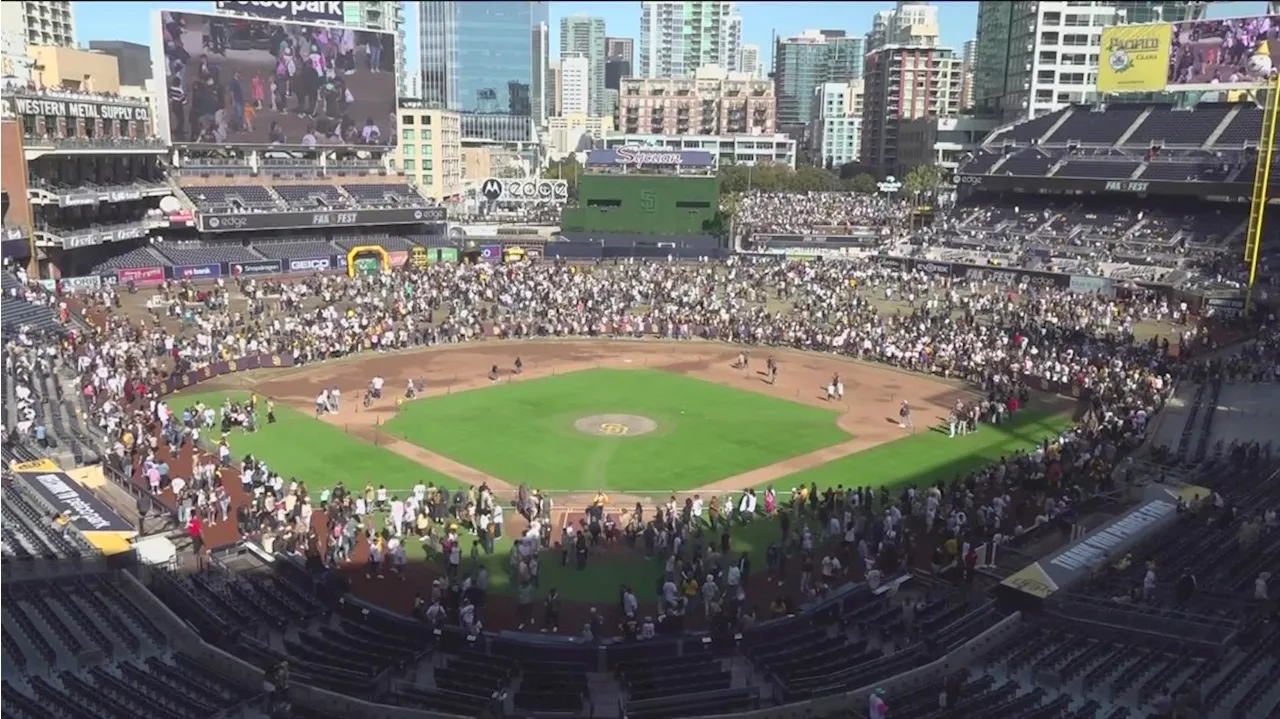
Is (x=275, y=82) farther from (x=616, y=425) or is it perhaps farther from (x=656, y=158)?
(x=616, y=425)

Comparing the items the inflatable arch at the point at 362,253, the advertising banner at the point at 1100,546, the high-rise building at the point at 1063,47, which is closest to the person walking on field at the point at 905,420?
the advertising banner at the point at 1100,546

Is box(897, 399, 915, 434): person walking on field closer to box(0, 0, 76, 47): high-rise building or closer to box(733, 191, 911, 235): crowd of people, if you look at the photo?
box(733, 191, 911, 235): crowd of people

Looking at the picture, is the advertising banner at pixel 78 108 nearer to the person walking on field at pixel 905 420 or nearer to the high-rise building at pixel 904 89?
the person walking on field at pixel 905 420

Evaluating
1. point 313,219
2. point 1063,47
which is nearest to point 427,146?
point 313,219

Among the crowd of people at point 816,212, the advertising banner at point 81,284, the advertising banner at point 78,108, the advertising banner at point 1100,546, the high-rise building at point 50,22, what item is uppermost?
the high-rise building at point 50,22

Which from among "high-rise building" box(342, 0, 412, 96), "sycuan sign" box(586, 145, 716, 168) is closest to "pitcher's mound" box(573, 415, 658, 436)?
"sycuan sign" box(586, 145, 716, 168)

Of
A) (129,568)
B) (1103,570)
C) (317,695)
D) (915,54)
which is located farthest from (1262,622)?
(915,54)
